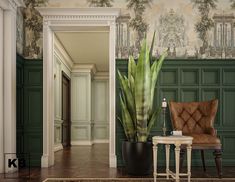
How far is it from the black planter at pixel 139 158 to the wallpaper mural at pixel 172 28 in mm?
1611

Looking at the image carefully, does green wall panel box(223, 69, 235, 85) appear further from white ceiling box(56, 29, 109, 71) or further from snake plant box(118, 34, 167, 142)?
white ceiling box(56, 29, 109, 71)

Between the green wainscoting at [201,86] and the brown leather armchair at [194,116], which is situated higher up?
the green wainscoting at [201,86]

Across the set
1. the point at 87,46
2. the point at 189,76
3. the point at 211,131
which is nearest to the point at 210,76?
the point at 189,76

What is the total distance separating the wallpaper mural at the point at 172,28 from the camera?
6293 millimetres

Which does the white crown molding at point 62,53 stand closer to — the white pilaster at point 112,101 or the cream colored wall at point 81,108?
the cream colored wall at point 81,108

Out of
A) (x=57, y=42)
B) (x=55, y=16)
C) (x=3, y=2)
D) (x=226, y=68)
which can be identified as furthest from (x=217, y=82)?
(x=57, y=42)

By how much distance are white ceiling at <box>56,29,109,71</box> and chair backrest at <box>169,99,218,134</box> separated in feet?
8.26

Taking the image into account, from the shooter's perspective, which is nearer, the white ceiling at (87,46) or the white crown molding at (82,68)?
the white ceiling at (87,46)

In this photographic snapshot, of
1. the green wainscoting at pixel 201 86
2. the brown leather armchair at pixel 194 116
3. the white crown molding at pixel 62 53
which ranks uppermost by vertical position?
the white crown molding at pixel 62 53

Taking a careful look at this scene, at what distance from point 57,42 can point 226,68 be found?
4499mm

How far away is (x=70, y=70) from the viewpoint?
1273cm

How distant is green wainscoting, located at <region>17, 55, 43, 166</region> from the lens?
6.21 m

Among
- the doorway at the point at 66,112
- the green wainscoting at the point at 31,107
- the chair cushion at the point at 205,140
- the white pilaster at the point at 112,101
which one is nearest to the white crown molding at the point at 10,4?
the green wainscoting at the point at 31,107

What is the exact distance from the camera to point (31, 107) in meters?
6.28
